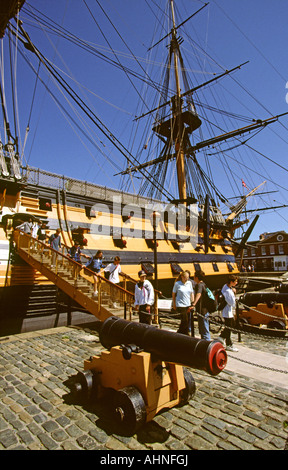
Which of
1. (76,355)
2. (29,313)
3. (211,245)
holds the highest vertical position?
(211,245)

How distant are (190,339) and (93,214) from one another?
9.72 metres

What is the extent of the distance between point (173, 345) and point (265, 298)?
8341 millimetres

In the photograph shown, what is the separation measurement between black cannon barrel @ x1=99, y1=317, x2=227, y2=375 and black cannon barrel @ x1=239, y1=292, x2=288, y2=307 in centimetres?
758

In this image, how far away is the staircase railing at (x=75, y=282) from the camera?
7378 millimetres

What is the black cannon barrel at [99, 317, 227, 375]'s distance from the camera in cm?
315

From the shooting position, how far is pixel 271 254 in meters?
52.1

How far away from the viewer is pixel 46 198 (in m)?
10.9

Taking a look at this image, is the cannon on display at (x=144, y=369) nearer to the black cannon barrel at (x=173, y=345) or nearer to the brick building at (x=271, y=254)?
the black cannon barrel at (x=173, y=345)

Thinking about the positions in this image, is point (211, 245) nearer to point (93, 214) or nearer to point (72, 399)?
point (93, 214)

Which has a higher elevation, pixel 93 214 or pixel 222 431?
pixel 93 214

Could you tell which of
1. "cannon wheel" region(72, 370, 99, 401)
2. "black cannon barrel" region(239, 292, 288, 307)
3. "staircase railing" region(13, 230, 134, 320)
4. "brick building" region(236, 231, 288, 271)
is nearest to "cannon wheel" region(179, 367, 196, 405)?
"cannon wheel" region(72, 370, 99, 401)

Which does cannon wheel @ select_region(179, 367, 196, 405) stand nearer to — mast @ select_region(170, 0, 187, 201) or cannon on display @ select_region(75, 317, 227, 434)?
cannon on display @ select_region(75, 317, 227, 434)
